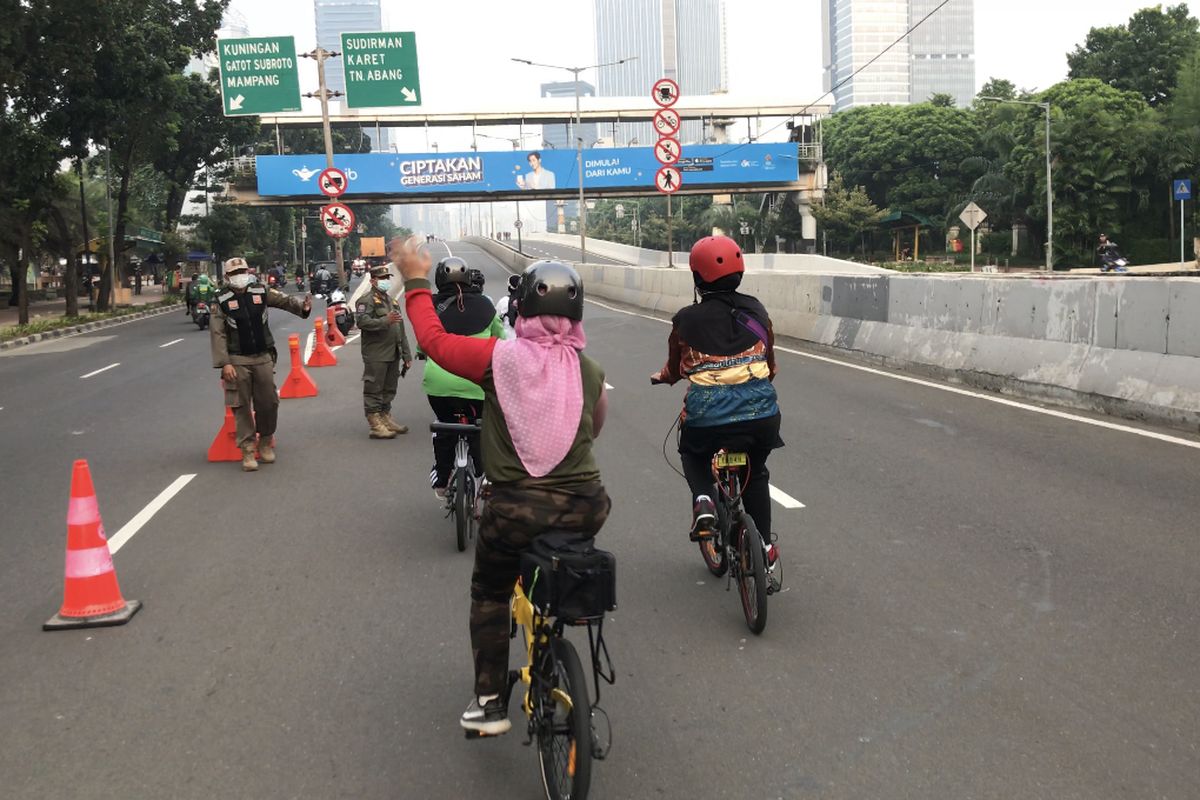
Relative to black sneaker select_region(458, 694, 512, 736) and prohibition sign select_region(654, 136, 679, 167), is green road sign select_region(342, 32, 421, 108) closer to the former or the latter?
prohibition sign select_region(654, 136, 679, 167)

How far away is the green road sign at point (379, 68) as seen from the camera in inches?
1271

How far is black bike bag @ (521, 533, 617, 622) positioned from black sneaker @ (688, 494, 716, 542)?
6.69 ft

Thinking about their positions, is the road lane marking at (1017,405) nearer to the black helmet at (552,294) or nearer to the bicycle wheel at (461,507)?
the bicycle wheel at (461,507)

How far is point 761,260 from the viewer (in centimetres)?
5772

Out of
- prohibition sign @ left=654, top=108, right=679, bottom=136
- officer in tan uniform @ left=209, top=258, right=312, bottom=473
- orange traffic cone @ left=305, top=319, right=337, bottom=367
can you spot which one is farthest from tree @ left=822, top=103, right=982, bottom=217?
officer in tan uniform @ left=209, top=258, right=312, bottom=473

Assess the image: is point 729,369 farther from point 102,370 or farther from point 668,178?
point 668,178

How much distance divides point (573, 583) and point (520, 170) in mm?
55072

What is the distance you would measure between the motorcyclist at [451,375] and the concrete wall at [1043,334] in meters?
6.18

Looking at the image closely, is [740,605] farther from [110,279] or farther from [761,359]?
[110,279]

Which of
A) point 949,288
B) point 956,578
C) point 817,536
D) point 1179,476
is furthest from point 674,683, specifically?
point 949,288

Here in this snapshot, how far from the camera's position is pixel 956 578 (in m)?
5.92

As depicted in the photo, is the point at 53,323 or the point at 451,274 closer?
the point at 451,274

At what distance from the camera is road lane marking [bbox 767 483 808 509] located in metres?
7.70

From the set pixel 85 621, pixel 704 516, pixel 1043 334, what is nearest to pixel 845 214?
pixel 1043 334
